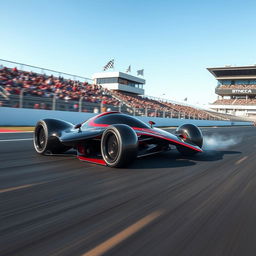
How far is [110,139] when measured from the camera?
16.6 ft

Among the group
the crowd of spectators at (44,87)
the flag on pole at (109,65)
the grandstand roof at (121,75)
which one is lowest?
the crowd of spectators at (44,87)

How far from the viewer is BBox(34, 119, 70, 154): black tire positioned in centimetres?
602

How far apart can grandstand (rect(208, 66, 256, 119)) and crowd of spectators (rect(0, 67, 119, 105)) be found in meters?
65.0

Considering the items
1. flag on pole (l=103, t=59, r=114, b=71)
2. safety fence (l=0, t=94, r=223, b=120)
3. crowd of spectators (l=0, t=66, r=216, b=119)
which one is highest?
flag on pole (l=103, t=59, r=114, b=71)

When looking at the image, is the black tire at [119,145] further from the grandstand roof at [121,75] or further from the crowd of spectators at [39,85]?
the grandstand roof at [121,75]

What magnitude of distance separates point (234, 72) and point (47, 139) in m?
93.7

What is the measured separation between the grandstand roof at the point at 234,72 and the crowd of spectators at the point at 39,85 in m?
72.4

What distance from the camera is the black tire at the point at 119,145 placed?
15.2ft

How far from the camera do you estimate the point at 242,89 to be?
86.6 meters

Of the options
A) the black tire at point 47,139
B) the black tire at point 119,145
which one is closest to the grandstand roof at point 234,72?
the black tire at point 47,139

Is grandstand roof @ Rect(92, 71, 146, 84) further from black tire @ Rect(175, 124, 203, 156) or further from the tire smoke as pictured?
black tire @ Rect(175, 124, 203, 156)

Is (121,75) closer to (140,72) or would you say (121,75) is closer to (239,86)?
(140,72)

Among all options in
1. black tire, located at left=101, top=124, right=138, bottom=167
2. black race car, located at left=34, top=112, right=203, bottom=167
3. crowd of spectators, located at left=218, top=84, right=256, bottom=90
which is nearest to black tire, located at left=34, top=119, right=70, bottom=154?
black race car, located at left=34, top=112, right=203, bottom=167

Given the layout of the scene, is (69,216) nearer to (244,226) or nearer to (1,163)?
(244,226)
